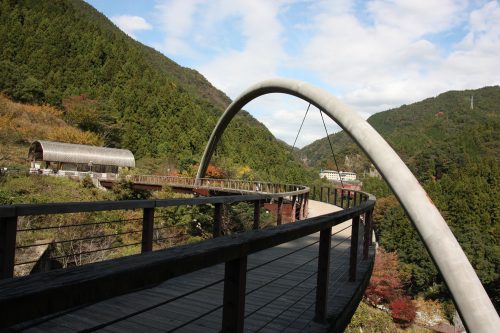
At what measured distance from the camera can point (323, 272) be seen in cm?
290

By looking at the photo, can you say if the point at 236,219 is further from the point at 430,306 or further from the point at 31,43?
the point at 31,43

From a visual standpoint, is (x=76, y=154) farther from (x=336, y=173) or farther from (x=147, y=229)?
(x=336, y=173)

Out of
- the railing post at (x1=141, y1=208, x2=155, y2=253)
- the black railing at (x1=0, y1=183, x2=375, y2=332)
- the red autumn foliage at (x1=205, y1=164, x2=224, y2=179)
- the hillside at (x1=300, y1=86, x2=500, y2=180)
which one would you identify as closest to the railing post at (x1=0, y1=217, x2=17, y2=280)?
the black railing at (x1=0, y1=183, x2=375, y2=332)

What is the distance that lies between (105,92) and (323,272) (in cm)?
5793

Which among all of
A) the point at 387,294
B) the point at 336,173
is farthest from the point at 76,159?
the point at 336,173

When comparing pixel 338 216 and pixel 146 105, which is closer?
pixel 338 216

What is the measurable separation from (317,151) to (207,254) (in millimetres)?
183253

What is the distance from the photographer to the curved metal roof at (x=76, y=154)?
1220 inches

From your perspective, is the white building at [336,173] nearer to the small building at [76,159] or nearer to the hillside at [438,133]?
the hillside at [438,133]

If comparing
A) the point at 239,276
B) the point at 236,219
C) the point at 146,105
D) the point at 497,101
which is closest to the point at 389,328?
the point at 236,219

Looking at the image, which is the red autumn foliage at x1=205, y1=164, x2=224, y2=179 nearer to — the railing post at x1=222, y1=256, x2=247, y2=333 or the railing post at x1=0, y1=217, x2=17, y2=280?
the railing post at x1=0, y1=217, x2=17, y2=280

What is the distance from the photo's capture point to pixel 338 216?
122 inches

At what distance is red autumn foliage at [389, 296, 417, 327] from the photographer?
31.0 metres

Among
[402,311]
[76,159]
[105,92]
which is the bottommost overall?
[402,311]
